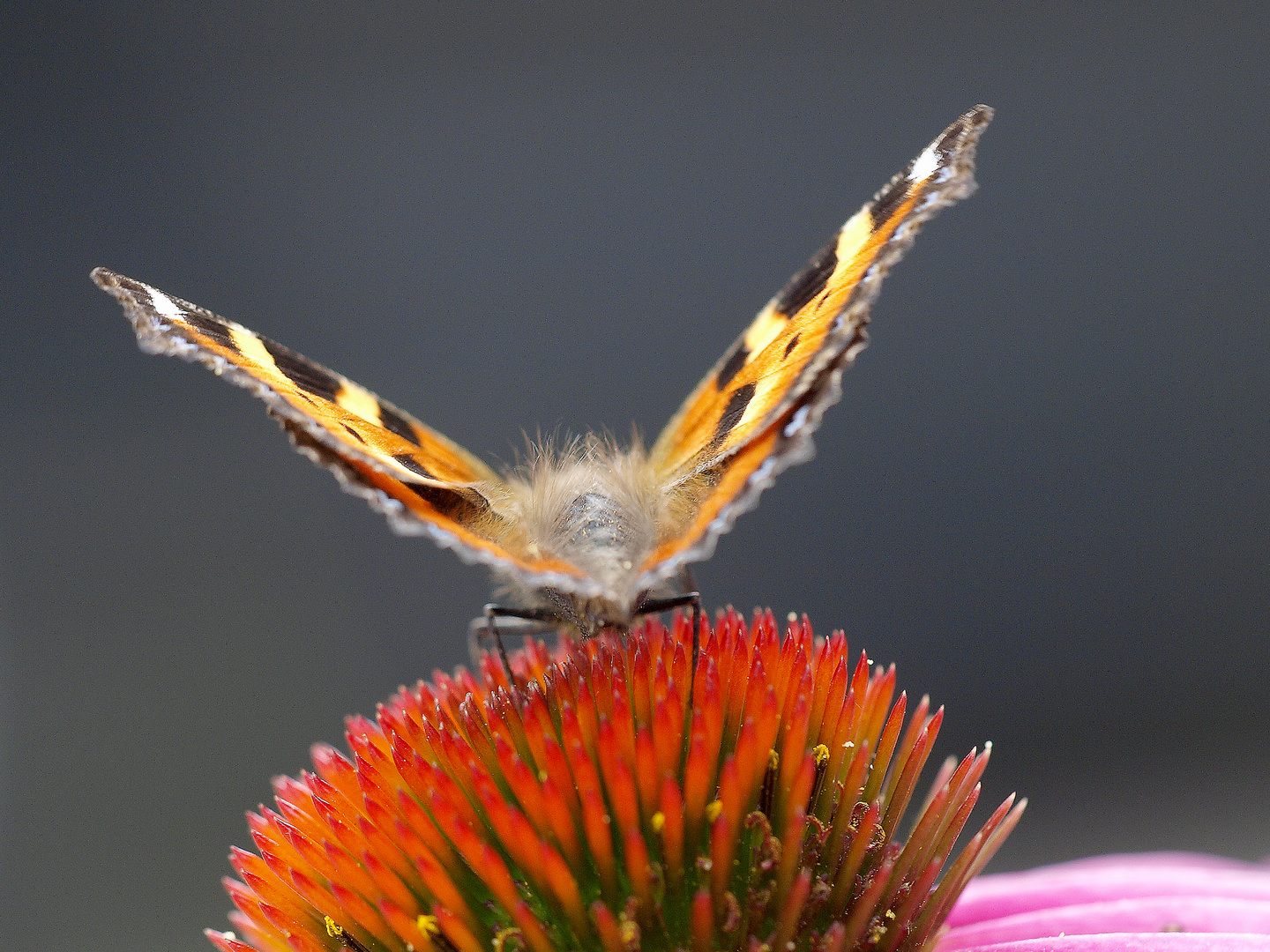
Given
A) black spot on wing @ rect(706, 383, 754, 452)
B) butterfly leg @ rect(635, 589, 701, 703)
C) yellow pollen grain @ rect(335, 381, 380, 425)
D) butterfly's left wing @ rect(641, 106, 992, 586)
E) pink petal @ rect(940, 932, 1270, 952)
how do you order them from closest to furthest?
butterfly's left wing @ rect(641, 106, 992, 586) < pink petal @ rect(940, 932, 1270, 952) < butterfly leg @ rect(635, 589, 701, 703) < black spot on wing @ rect(706, 383, 754, 452) < yellow pollen grain @ rect(335, 381, 380, 425)

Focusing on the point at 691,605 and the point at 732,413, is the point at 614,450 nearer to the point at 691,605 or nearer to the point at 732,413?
the point at 732,413

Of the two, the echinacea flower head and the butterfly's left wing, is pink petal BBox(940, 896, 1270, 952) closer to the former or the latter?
the echinacea flower head

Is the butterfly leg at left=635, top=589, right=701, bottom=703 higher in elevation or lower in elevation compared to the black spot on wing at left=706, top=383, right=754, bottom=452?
lower

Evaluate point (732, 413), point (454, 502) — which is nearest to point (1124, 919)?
point (732, 413)

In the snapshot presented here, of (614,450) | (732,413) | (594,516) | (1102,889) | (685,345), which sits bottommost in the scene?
(1102,889)

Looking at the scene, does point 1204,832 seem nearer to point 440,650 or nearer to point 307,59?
point 440,650

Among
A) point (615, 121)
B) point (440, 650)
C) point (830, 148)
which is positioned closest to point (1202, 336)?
point (830, 148)

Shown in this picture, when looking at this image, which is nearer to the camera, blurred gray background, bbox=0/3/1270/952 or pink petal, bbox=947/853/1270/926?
pink petal, bbox=947/853/1270/926

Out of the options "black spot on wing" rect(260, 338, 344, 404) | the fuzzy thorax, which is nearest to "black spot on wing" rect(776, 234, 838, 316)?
the fuzzy thorax
